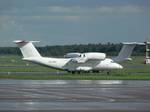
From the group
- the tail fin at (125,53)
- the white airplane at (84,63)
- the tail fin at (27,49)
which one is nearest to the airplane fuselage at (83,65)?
the white airplane at (84,63)

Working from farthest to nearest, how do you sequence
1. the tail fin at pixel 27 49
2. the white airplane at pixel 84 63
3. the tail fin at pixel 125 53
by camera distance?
the tail fin at pixel 125 53, the tail fin at pixel 27 49, the white airplane at pixel 84 63

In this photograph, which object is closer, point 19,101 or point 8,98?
point 19,101

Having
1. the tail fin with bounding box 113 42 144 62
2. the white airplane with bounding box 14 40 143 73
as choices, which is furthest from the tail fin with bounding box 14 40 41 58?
the tail fin with bounding box 113 42 144 62

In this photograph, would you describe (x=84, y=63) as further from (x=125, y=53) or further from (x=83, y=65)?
(x=125, y=53)

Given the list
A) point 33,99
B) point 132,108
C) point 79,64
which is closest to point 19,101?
point 33,99

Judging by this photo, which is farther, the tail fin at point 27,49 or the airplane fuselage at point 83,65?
the tail fin at point 27,49

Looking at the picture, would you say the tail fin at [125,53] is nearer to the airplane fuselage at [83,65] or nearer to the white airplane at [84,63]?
→ the white airplane at [84,63]

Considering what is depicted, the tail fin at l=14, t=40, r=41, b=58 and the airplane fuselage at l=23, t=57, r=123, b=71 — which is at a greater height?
the tail fin at l=14, t=40, r=41, b=58

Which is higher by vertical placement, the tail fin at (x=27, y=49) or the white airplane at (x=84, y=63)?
the tail fin at (x=27, y=49)

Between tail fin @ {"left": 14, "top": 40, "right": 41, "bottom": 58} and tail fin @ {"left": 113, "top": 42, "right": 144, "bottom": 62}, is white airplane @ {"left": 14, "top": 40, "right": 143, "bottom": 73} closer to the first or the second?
tail fin @ {"left": 14, "top": 40, "right": 41, "bottom": 58}

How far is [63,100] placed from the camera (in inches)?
1126

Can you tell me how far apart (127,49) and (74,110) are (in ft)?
218

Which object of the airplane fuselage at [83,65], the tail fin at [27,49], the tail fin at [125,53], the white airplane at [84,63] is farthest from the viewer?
the tail fin at [125,53]

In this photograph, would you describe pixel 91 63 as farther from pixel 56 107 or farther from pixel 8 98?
pixel 56 107
